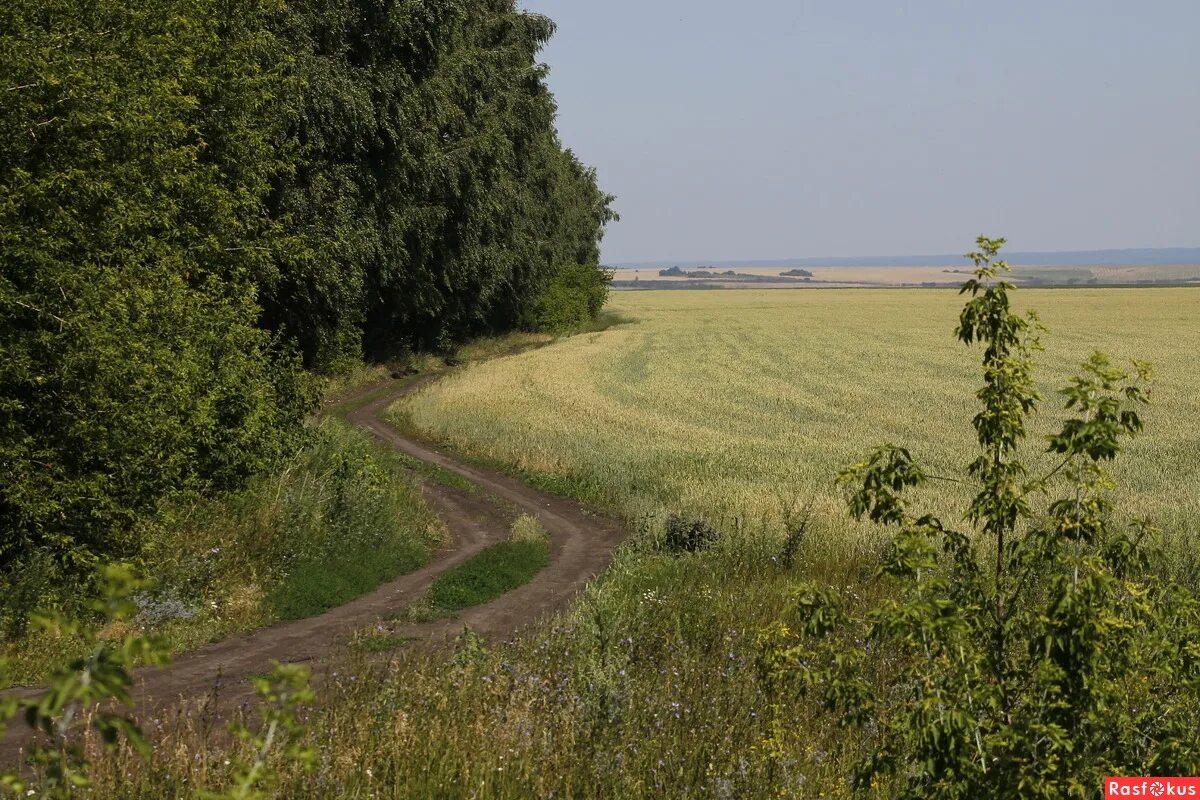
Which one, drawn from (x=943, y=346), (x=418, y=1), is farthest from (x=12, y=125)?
(x=943, y=346)

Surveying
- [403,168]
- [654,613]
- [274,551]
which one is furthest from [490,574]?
[403,168]

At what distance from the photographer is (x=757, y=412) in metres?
37.5

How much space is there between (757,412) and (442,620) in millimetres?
25574

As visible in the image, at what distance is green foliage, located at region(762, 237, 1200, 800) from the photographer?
15.1 feet

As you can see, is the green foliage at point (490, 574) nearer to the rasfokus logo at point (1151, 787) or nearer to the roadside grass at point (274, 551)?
the roadside grass at point (274, 551)

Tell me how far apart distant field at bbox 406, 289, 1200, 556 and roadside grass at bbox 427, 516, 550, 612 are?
286 centimetres

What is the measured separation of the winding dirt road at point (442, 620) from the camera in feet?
32.6

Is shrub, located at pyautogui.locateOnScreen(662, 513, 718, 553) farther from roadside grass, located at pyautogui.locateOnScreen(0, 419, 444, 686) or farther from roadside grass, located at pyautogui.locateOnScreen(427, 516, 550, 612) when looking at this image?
roadside grass, located at pyautogui.locateOnScreen(0, 419, 444, 686)

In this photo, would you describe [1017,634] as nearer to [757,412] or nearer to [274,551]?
[274,551]

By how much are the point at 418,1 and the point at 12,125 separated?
65.6 feet

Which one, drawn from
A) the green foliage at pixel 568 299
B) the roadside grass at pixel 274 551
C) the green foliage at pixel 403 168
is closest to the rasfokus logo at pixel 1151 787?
the roadside grass at pixel 274 551

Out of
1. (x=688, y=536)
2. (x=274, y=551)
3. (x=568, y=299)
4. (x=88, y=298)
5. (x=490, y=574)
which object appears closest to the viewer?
(x=88, y=298)

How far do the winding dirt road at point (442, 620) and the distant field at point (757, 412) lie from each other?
1.37 metres

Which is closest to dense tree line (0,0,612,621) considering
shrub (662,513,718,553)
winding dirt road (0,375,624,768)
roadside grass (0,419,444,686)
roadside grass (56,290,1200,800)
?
roadside grass (0,419,444,686)
